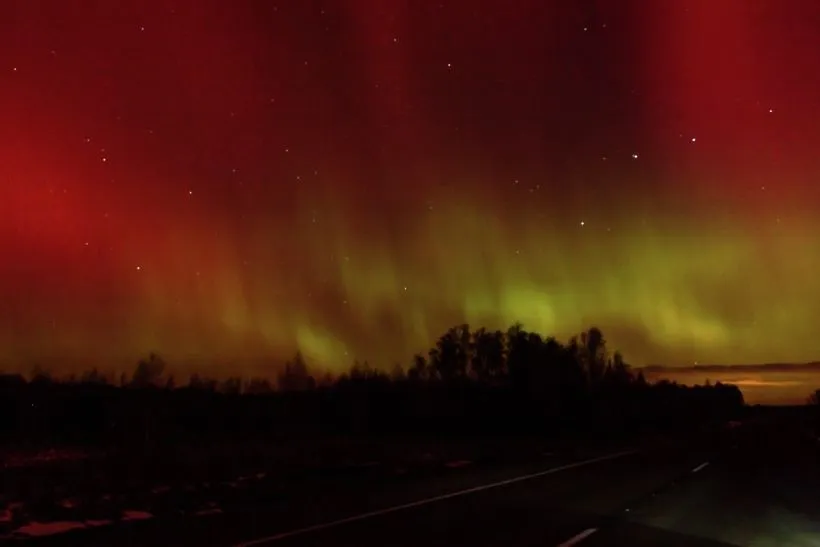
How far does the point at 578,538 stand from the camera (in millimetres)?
14125

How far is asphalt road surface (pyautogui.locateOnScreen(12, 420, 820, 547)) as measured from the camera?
13.8 metres

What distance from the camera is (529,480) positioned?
2631 centimetres

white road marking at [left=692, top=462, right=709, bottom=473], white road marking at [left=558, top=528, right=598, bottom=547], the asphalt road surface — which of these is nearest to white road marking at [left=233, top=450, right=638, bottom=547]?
the asphalt road surface

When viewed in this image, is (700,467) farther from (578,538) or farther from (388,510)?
(578,538)

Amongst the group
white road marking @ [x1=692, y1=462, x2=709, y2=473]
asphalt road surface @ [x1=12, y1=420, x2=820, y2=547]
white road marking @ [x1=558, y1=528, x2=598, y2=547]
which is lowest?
white road marking @ [x1=558, y1=528, x2=598, y2=547]

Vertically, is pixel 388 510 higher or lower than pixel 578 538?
higher

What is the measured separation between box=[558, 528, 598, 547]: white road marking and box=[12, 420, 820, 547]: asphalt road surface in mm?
15

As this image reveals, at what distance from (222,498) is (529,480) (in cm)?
903

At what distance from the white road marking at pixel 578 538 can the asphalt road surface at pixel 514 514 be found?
2cm

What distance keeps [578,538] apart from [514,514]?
3217 mm

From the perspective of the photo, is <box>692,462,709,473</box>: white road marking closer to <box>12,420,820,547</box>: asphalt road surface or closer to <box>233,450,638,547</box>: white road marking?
<box>12,420,820,547</box>: asphalt road surface

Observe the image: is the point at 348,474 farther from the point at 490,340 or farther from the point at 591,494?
the point at 490,340

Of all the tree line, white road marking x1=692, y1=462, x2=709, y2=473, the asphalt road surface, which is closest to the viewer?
the asphalt road surface

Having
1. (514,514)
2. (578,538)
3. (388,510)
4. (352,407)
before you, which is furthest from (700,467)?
(352,407)
